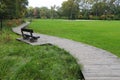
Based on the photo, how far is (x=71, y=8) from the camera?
8212 centimetres

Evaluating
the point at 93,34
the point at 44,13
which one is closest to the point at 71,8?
the point at 44,13

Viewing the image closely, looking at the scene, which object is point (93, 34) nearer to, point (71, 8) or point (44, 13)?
point (71, 8)

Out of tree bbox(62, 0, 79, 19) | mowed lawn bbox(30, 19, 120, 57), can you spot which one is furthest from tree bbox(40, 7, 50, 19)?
mowed lawn bbox(30, 19, 120, 57)

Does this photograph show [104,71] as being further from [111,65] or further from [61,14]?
[61,14]

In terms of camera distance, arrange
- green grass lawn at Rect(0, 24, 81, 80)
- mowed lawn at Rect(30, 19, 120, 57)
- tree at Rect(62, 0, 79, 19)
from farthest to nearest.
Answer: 1. tree at Rect(62, 0, 79, 19)
2. mowed lawn at Rect(30, 19, 120, 57)
3. green grass lawn at Rect(0, 24, 81, 80)

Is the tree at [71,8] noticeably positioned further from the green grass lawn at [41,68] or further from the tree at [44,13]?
the green grass lawn at [41,68]

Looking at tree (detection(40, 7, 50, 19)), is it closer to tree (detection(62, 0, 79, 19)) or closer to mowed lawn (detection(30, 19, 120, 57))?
tree (detection(62, 0, 79, 19))

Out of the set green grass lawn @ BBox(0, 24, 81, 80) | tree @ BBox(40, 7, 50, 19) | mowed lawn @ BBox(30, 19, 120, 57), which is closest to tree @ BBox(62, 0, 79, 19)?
tree @ BBox(40, 7, 50, 19)

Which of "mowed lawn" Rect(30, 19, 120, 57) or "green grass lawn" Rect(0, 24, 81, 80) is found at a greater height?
"green grass lawn" Rect(0, 24, 81, 80)

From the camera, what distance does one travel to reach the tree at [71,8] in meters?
80.9

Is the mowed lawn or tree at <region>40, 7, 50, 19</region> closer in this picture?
the mowed lawn

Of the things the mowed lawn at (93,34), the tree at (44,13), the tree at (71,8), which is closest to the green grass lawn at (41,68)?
the mowed lawn at (93,34)

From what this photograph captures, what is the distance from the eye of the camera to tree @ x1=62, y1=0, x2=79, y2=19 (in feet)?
265

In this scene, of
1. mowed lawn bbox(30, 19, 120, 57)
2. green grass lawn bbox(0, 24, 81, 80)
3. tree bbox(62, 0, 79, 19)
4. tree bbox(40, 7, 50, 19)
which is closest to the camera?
green grass lawn bbox(0, 24, 81, 80)
